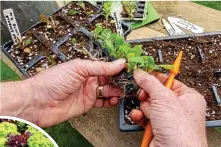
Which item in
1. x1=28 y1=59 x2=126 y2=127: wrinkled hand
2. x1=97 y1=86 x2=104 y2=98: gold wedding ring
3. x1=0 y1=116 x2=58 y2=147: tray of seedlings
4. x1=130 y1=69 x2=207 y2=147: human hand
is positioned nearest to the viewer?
x1=0 y1=116 x2=58 y2=147: tray of seedlings

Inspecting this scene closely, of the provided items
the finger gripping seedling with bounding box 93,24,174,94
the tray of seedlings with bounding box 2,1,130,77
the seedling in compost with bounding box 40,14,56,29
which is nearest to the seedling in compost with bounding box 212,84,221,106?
the finger gripping seedling with bounding box 93,24,174,94

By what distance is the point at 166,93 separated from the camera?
1.43 meters

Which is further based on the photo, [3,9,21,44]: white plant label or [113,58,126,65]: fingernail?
[3,9,21,44]: white plant label

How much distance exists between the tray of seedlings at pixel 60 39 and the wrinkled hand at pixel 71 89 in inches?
8.1

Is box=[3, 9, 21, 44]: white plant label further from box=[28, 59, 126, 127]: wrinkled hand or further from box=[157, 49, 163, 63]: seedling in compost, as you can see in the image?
box=[157, 49, 163, 63]: seedling in compost

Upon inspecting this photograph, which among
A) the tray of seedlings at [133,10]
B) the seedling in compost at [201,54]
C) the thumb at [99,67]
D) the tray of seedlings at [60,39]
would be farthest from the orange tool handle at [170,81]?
the tray of seedlings at [133,10]

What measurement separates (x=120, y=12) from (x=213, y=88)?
75cm

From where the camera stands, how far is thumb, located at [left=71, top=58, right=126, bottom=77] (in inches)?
61.4

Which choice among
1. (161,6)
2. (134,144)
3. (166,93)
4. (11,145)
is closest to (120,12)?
(161,6)

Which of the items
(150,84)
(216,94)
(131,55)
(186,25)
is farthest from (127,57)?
(186,25)

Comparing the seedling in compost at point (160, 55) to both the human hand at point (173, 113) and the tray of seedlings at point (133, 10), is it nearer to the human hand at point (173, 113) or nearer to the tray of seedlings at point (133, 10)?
the human hand at point (173, 113)

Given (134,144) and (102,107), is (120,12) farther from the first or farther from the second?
(134,144)

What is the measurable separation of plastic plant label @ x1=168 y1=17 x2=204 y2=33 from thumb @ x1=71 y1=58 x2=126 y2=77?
0.63 m

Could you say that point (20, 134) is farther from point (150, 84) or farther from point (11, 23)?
point (11, 23)
